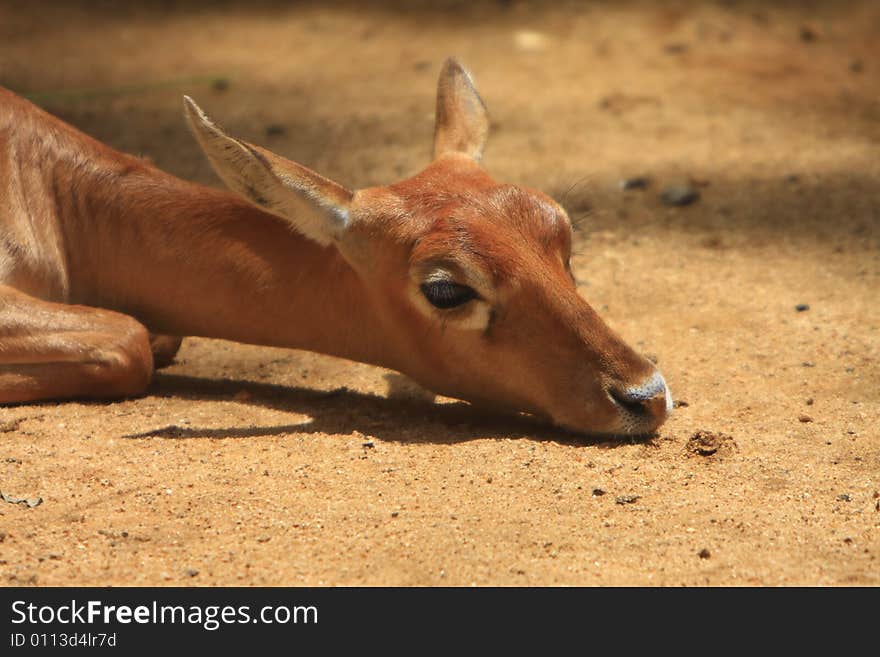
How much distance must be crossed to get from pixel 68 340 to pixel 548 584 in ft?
7.33

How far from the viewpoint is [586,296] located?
605cm

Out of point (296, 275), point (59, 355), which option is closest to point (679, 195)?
point (296, 275)

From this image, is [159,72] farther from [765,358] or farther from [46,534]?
[46,534]

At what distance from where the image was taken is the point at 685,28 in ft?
32.2

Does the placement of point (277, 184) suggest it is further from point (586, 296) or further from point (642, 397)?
point (586, 296)

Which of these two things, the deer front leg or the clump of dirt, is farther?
the deer front leg

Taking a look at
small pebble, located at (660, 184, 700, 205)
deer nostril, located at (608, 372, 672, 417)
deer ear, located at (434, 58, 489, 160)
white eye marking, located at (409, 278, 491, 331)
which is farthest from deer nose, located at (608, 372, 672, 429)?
small pebble, located at (660, 184, 700, 205)

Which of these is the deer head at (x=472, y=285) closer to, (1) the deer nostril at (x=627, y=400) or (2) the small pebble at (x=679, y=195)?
(1) the deer nostril at (x=627, y=400)

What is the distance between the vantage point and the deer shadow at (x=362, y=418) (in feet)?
14.7

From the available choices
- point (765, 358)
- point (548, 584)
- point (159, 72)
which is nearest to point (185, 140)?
point (159, 72)

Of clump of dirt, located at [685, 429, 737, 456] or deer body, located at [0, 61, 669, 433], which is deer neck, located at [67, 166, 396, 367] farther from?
clump of dirt, located at [685, 429, 737, 456]

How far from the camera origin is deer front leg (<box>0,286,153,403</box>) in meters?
4.73

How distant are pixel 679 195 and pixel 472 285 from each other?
3027 millimetres

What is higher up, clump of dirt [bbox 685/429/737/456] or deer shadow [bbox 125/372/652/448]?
deer shadow [bbox 125/372/652/448]
